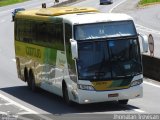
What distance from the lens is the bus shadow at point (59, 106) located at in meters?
19.7

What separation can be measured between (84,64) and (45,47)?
374cm

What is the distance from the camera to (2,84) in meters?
29.0

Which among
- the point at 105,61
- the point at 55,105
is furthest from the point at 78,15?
the point at 55,105

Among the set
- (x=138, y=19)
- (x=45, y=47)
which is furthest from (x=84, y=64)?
(x=138, y=19)

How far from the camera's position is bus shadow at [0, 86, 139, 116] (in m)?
19.7

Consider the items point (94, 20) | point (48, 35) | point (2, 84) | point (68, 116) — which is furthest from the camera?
point (2, 84)

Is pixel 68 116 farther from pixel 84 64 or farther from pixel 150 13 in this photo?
pixel 150 13

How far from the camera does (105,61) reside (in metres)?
19.5

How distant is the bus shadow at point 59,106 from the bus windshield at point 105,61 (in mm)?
1043

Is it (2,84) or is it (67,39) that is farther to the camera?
(2,84)

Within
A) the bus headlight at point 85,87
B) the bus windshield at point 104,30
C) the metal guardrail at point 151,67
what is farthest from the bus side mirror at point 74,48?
the metal guardrail at point 151,67

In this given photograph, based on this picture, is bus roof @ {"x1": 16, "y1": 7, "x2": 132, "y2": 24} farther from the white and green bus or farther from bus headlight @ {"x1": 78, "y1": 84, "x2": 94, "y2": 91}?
bus headlight @ {"x1": 78, "y1": 84, "x2": 94, "y2": 91}

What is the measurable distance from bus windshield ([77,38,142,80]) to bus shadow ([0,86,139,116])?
41.1 inches

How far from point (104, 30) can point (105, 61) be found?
98cm
